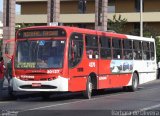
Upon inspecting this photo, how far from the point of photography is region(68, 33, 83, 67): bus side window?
1975cm

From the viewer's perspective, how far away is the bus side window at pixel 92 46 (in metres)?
21.2

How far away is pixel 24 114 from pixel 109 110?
9.07ft

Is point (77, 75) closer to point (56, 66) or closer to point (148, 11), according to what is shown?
point (56, 66)

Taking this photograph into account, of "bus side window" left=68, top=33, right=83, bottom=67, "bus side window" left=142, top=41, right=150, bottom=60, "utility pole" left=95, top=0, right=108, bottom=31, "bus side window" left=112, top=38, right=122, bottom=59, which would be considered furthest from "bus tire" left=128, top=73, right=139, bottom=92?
"utility pole" left=95, top=0, right=108, bottom=31

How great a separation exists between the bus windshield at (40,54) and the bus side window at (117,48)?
465 centimetres

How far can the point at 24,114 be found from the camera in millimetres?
14859

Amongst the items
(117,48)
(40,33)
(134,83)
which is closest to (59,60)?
(40,33)

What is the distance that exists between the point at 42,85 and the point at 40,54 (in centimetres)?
118

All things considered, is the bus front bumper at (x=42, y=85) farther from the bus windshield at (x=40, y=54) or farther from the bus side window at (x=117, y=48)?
the bus side window at (x=117, y=48)

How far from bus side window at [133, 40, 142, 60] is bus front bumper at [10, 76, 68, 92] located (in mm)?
7660

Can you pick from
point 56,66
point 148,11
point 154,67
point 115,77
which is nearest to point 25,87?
point 56,66

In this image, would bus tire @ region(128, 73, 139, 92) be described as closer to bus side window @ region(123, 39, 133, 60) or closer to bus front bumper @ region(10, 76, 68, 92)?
bus side window @ region(123, 39, 133, 60)

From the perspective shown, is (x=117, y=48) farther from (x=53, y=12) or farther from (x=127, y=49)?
(x=53, y=12)

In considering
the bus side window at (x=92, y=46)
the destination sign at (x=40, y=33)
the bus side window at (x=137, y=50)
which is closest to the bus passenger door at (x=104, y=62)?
the bus side window at (x=92, y=46)
